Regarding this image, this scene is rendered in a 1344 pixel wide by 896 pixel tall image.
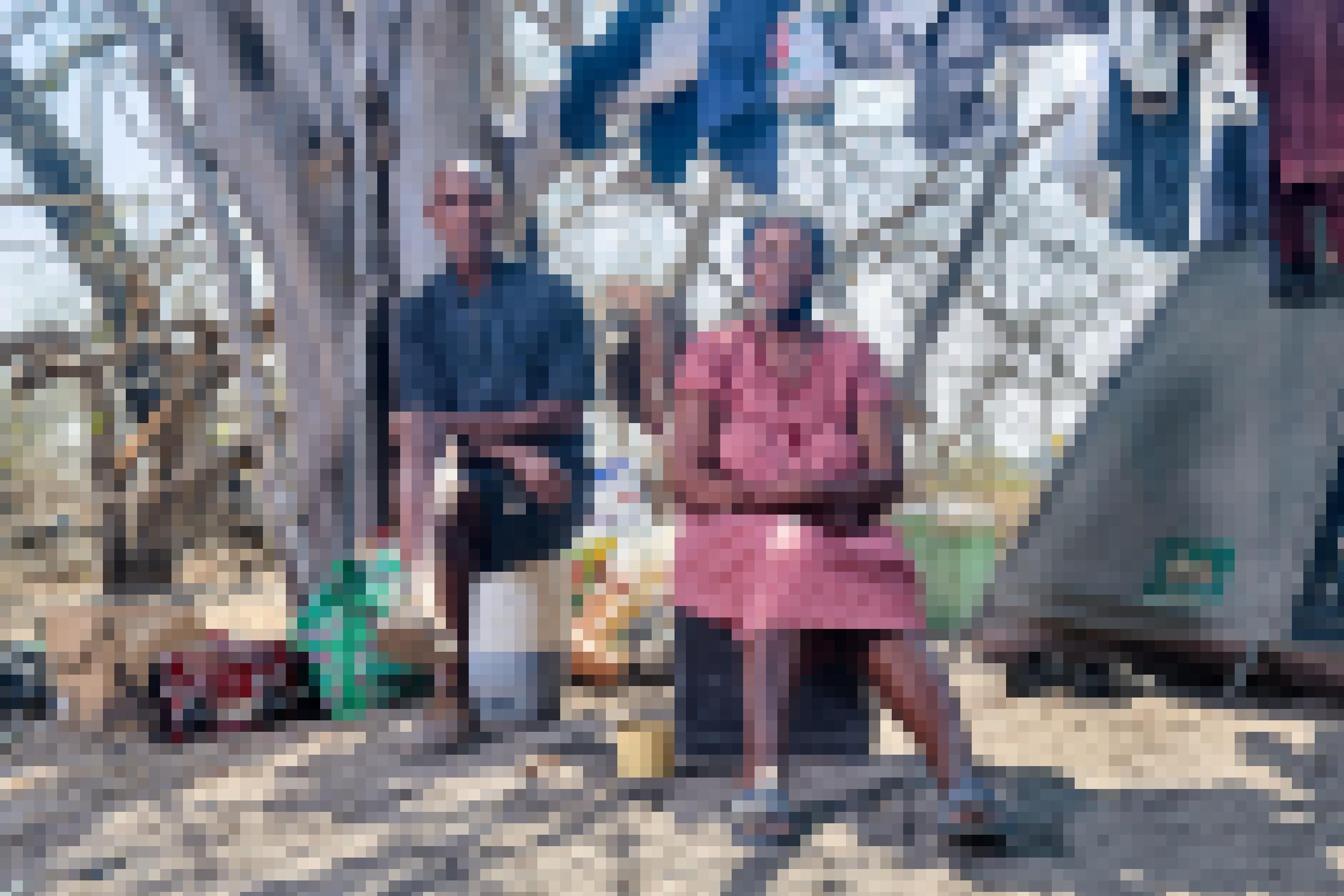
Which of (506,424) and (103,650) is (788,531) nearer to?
(506,424)

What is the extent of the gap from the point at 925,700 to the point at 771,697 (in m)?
0.33

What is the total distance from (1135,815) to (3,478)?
21.4ft

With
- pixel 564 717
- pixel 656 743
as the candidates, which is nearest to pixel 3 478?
pixel 564 717

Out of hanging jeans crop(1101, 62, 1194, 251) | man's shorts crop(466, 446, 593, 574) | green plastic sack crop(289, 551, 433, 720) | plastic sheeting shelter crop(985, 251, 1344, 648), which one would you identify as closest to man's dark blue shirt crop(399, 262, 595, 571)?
man's shorts crop(466, 446, 593, 574)

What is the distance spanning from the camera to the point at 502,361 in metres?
3.18

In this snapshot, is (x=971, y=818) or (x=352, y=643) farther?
(x=352, y=643)

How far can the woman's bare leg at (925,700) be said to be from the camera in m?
2.32

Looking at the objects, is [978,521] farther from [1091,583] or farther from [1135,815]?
[1135,815]

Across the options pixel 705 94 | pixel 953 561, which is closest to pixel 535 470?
pixel 705 94

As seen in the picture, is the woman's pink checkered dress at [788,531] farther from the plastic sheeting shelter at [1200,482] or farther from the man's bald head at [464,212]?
the plastic sheeting shelter at [1200,482]

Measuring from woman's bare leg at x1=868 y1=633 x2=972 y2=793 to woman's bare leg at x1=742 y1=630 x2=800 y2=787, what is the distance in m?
0.18

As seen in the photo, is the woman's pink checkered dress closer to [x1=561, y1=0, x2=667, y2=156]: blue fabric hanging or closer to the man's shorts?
the man's shorts

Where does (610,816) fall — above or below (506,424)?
below

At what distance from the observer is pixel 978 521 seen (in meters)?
4.84
